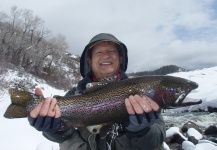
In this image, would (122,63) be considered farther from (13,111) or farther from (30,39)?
(30,39)

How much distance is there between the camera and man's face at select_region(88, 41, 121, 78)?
3.81 m

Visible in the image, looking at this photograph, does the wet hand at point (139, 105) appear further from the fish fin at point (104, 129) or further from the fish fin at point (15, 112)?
the fish fin at point (15, 112)

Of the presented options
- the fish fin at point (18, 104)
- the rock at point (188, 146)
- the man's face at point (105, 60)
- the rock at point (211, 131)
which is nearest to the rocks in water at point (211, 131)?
the rock at point (211, 131)

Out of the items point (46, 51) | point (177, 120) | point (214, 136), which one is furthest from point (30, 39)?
point (214, 136)

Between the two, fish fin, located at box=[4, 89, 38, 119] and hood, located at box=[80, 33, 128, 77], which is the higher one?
hood, located at box=[80, 33, 128, 77]

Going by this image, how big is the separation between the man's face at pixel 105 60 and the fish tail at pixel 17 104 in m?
1.13

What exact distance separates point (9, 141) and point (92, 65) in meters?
4.49

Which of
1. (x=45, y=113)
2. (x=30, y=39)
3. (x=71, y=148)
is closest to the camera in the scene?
(x=45, y=113)

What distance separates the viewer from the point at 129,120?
307 centimetres

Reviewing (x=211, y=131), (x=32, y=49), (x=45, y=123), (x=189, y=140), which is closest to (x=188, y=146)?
(x=189, y=140)

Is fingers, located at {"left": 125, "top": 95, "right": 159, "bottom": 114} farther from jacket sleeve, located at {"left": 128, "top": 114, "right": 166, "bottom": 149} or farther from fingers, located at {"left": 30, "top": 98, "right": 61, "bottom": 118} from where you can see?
fingers, located at {"left": 30, "top": 98, "right": 61, "bottom": 118}

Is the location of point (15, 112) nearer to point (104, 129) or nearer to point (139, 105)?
point (104, 129)

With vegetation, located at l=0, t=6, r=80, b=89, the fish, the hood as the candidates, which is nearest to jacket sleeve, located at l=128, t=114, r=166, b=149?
the fish

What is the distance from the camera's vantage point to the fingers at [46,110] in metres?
2.96
